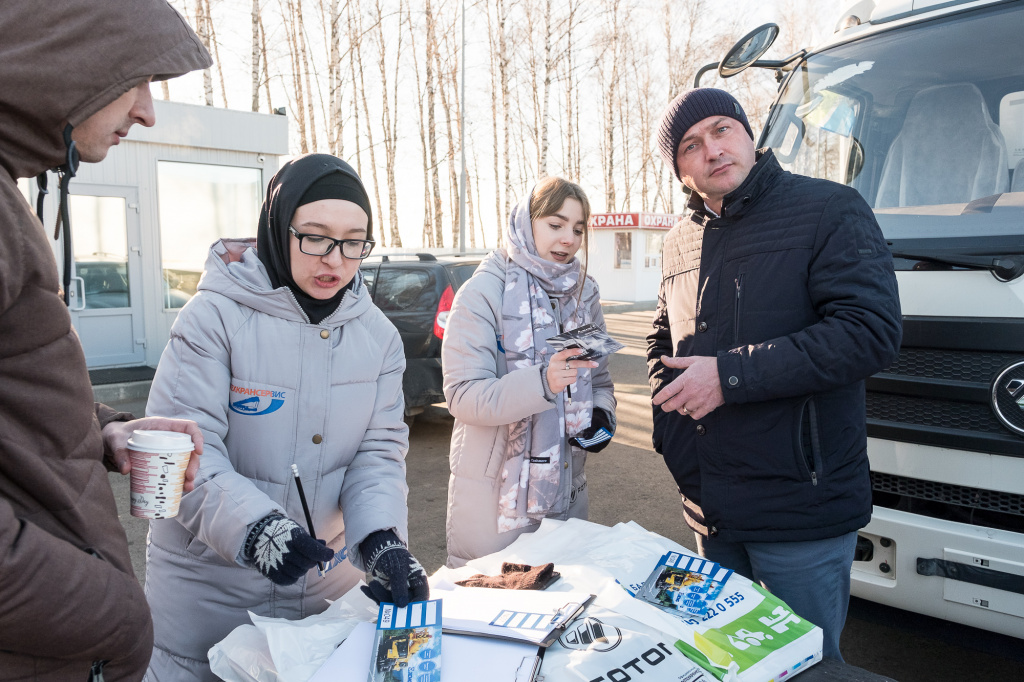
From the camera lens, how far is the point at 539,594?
1.56 meters

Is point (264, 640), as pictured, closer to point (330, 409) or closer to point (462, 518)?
point (330, 409)

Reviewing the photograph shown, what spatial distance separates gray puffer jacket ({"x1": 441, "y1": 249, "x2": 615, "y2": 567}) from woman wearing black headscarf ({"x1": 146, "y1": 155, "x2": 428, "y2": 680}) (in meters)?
0.67

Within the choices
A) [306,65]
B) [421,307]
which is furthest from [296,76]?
[421,307]

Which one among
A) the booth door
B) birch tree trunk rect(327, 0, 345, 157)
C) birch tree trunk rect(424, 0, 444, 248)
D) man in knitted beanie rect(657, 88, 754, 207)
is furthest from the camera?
birch tree trunk rect(424, 0, 444, 248)

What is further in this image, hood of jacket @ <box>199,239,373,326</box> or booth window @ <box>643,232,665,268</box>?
booth window @ <box>643,232,665,268</box>

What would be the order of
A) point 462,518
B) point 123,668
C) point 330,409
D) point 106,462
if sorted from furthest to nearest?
point 462,518 → point 330,409 → point 106,462 → point 123,668

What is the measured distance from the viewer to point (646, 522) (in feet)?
16.4

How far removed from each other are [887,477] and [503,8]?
25131 mm

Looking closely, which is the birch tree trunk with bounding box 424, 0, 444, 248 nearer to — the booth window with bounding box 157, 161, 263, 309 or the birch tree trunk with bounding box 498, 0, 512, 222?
the birch tree trunk with bounding box 498, 0, 512, 222

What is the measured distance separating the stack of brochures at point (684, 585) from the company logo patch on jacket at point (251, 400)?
106cm

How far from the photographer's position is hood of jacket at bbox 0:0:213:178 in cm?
105

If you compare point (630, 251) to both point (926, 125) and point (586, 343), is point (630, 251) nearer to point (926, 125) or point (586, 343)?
point (926, 125)

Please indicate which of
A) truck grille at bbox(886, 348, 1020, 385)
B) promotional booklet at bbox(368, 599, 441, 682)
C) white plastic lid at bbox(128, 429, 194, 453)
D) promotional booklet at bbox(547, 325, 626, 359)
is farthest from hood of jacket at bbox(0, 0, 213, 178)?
truck grille at bbox(886, 348, 1020, 385)

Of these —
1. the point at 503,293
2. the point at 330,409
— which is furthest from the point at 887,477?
the point at 330,409
